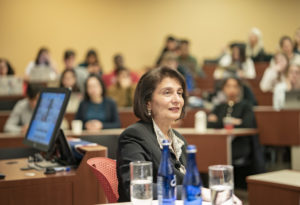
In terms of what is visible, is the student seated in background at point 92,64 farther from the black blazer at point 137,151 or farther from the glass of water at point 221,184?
the glass of water at point 221,184

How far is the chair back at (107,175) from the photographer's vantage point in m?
2.41

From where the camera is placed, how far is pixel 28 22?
37.9 feet

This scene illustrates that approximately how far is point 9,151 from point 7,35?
819cm

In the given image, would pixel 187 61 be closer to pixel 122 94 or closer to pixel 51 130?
pixel 122 94

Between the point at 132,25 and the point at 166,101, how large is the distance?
33.1ft

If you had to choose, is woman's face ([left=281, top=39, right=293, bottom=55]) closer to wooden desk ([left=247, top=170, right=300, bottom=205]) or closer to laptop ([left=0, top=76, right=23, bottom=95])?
laptop ([left=0, top=76, right=23, bottom=95])

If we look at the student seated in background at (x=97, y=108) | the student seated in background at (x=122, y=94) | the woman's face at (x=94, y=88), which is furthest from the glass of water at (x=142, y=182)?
the student seated in background at (x=122, y=94)

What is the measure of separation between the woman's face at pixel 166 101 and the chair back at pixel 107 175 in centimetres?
36

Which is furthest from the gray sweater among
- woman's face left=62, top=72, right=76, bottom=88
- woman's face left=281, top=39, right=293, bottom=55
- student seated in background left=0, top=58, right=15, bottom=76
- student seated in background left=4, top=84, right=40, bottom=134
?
woman's face left=281, top=39, right=293, bottom=55

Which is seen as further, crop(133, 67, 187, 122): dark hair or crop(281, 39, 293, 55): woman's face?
crop(281, 39, 293, 55): woman's face

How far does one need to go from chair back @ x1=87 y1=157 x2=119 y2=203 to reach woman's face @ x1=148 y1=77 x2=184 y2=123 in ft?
1.17

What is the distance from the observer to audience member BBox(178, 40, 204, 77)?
9.66m

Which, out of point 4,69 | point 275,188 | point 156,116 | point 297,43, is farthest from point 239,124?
point 4,69

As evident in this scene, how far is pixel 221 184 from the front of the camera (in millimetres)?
1793
